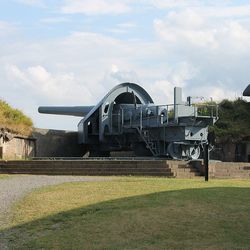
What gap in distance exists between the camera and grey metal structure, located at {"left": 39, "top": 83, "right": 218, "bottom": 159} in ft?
85.5

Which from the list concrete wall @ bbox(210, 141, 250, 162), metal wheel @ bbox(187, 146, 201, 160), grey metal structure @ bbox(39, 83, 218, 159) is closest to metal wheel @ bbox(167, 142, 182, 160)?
grey metal structure @ bbox(39, 83, 218, 159)

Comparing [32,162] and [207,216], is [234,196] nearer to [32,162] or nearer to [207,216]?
[207,216]

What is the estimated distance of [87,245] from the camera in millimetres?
9086

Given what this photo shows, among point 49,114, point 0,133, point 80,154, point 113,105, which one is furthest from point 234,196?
point 49,114

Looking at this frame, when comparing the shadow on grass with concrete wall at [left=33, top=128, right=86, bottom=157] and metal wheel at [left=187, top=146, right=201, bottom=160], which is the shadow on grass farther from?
concrete wall at [left=33, top=128, right=86, bottom=157]

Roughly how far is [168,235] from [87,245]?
1298mm

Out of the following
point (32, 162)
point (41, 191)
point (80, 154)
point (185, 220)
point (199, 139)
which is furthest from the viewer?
point (80, 154)

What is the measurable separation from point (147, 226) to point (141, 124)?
18002 millimetres

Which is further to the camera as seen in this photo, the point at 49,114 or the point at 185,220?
the point at 49,114

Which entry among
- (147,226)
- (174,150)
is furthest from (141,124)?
(147,226)

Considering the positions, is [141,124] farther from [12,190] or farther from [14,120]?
[12,190]

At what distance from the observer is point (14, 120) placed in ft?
97.9

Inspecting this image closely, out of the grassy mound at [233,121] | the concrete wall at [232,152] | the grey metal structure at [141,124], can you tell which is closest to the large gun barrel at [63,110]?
the grey metal structure at [141,124]

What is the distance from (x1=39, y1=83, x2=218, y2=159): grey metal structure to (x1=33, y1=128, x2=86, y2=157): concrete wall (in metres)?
1.02
